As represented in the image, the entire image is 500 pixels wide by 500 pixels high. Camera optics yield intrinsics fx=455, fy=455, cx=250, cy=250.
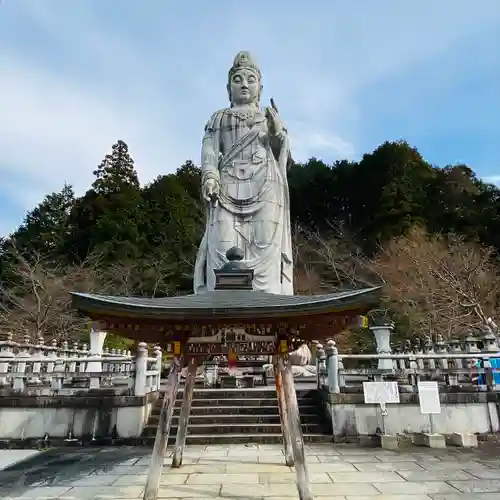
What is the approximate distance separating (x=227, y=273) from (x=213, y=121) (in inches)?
351

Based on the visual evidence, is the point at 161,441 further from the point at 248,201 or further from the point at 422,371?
the point at 248,201

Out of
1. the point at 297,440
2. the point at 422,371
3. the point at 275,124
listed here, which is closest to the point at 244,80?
the point at 275,124

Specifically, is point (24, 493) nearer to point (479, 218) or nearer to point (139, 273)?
point (139, 273)

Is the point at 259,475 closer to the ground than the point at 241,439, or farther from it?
closer to the ground

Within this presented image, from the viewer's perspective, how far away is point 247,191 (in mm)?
13094

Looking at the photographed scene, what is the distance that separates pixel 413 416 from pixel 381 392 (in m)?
1.04

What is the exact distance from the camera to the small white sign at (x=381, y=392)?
26.2 feet

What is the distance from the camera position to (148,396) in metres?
9.02

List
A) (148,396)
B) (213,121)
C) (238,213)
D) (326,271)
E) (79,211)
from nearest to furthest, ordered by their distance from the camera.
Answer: (148,396)
(238,213)
(213,121)
(326,271)
(79,211)

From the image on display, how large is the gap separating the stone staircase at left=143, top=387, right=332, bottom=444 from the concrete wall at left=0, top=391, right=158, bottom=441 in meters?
0.48

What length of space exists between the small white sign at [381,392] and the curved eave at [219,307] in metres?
3.91

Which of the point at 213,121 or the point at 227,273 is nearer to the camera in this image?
the point at 227,273

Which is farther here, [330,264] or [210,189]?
[330,264]

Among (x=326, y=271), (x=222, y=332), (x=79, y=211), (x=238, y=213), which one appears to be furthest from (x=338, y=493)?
(x=79, y=211)
